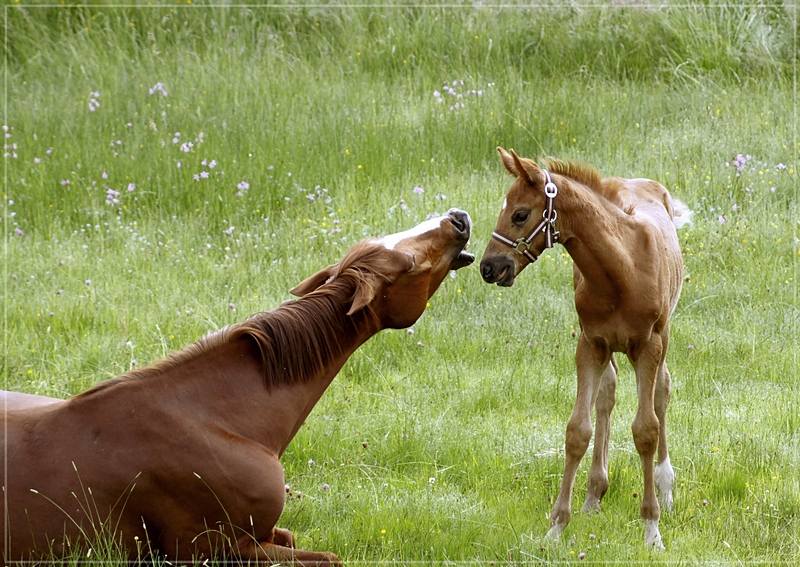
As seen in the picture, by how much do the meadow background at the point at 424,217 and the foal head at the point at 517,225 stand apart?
1258 mm

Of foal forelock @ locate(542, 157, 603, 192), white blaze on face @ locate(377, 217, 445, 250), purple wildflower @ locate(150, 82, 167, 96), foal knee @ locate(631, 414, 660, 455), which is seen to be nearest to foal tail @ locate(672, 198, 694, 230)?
foal forelock @ locate(542, 157, 603, 192)

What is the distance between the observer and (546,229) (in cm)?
389

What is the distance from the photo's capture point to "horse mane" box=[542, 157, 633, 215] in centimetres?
409

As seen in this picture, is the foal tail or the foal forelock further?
the foal tail

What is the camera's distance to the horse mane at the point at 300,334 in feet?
11.9

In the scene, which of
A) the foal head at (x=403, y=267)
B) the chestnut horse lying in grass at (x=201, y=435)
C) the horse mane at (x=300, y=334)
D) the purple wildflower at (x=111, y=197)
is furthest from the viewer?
the purple wildflower at (x=111, y=197)

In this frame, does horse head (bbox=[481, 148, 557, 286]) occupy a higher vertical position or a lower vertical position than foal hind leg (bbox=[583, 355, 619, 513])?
higher

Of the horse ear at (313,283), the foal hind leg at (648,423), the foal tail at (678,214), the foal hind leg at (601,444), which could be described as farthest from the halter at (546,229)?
the foal tail at (678,214)

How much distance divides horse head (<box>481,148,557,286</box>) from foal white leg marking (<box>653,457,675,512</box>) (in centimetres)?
147

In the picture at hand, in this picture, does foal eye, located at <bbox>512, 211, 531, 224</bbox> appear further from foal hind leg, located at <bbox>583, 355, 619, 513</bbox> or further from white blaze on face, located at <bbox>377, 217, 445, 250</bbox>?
foal hind leg, located at <bbox>583, 355, 619, 513</bbox>

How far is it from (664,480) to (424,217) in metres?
3.86

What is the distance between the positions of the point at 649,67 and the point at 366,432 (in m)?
7.58

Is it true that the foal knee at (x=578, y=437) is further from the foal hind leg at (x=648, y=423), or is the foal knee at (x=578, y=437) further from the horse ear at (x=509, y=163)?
the horse ear at (x=509, y=163)

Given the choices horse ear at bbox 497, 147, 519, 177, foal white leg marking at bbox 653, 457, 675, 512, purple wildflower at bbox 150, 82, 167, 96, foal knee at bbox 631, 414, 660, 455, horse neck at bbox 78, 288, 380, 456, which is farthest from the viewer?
purple wildflower at bbox 150, 82, 167, 96
